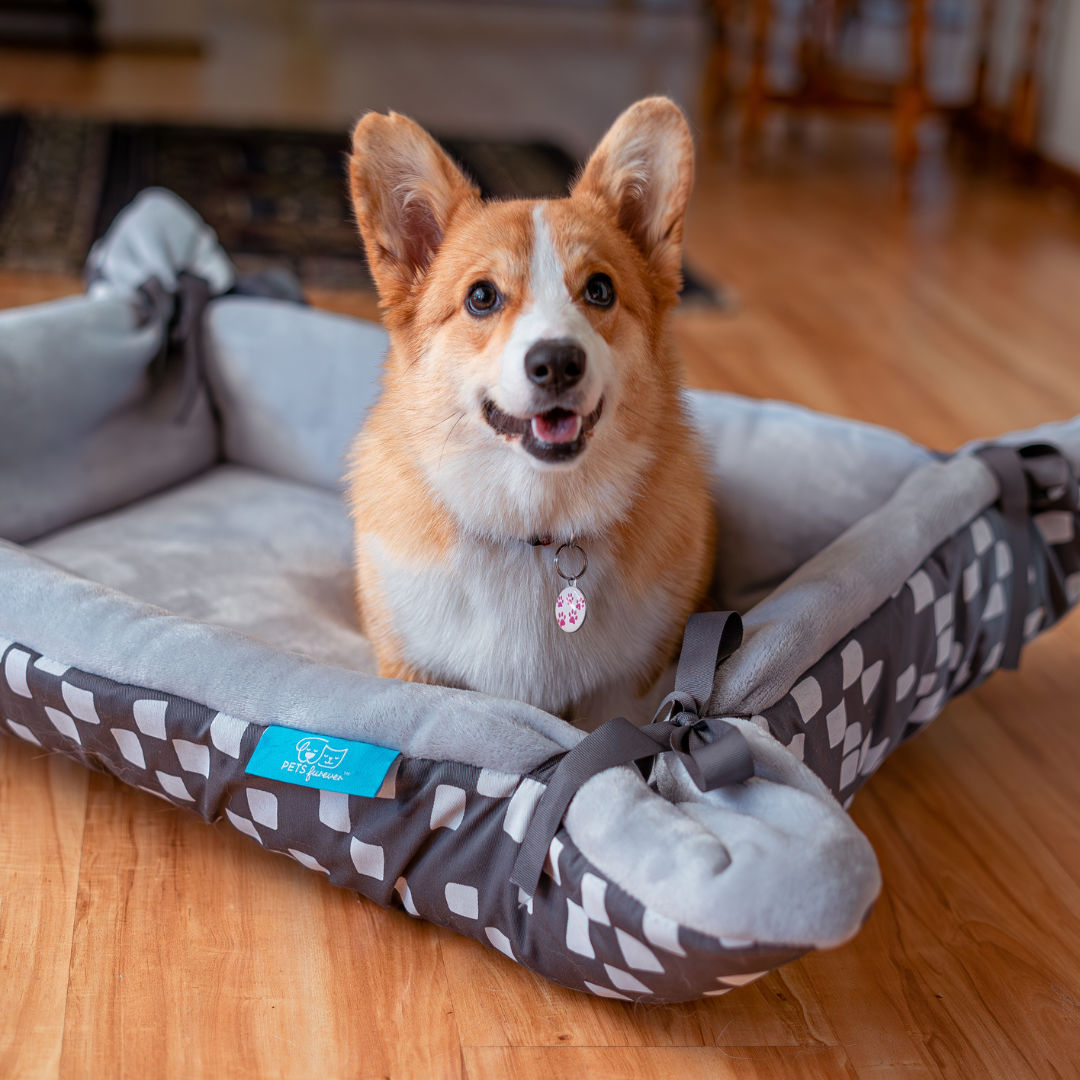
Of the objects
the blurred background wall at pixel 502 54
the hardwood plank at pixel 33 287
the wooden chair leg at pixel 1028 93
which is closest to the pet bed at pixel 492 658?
the hardwood plank at pixel 33 287

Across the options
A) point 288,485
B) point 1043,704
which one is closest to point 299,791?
point 288,485

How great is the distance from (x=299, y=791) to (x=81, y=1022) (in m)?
0.32

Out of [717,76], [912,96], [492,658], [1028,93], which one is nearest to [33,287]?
[492,658]

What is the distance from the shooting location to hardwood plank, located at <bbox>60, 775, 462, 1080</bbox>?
4.01ft

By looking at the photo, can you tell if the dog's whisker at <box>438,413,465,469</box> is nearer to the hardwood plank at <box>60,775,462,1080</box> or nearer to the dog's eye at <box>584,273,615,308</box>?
the dog's eye at <box>584,273,615,308</box>

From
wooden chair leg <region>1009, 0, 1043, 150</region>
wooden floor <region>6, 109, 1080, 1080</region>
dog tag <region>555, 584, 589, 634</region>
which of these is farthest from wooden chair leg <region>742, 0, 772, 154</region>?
dog tag <region>555, 584, 589, 634</region>

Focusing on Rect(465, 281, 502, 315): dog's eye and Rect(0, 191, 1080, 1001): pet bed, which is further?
Rect(465, 281, 502, 315): dog's eye

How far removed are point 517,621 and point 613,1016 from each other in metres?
0.46

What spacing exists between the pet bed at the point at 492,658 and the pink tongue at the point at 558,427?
0.78 ft

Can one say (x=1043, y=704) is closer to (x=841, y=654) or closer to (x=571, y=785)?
(x=841, y=654)

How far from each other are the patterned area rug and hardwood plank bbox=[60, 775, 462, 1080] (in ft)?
7.39

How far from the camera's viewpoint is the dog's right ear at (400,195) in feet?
4.58

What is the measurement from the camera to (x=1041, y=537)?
1832 millimetres

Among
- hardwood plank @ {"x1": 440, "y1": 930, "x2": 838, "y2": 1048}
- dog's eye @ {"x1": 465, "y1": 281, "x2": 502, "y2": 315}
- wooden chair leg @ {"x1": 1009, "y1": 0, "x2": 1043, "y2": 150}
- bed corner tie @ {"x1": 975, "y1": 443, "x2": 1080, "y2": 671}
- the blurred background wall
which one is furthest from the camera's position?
the blurred background wall
